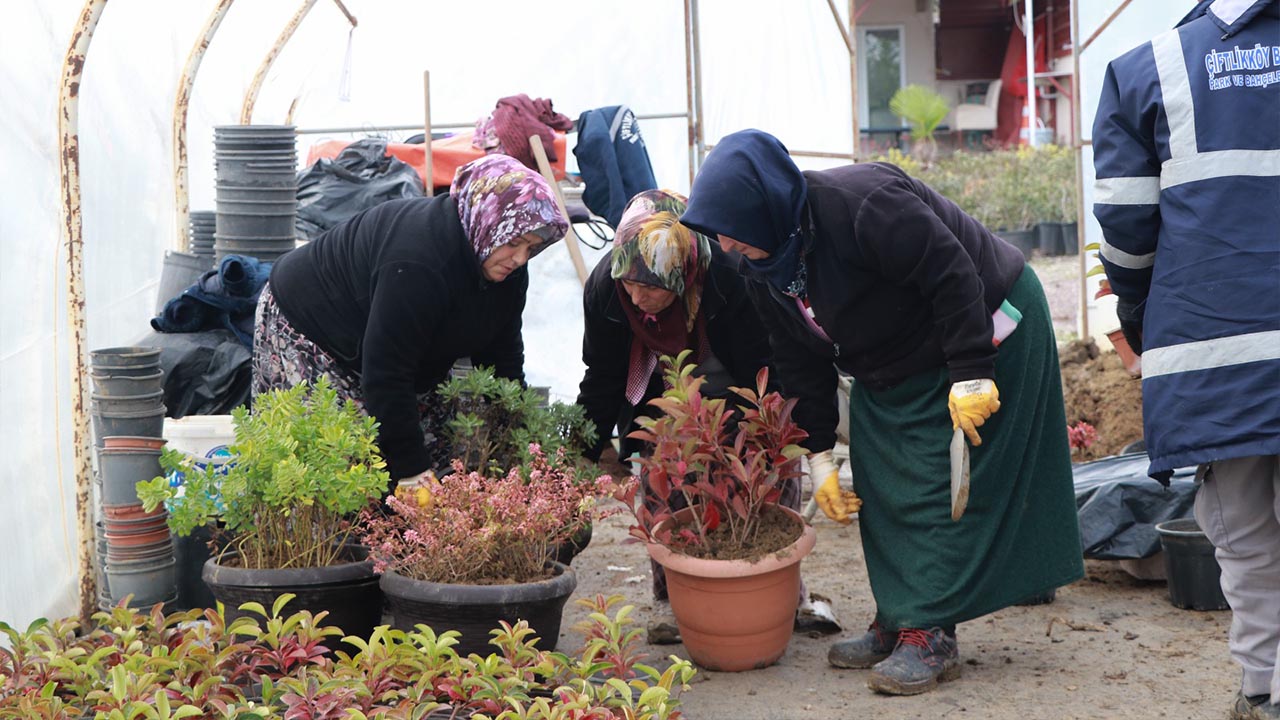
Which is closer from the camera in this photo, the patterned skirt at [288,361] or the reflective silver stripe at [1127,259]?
the reflective silver stripe at [1127,259]

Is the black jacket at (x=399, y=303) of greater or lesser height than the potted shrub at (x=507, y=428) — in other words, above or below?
above

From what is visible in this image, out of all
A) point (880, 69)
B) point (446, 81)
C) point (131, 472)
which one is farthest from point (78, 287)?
point (880, 69)

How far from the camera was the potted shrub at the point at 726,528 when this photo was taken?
10.3ft

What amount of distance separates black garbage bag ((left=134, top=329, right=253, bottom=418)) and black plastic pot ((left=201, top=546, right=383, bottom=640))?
57.4 inches

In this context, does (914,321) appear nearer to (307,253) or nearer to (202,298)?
(307,253)

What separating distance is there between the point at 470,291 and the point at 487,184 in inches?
11.3

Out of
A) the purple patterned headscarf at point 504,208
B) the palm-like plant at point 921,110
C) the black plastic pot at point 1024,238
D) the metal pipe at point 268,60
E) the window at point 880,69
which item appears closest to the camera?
the purple patterned headscarf at point 504,208

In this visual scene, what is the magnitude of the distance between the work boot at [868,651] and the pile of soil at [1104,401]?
2.08 m

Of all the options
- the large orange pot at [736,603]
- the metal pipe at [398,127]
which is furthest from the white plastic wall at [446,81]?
the large orange pot at [736,603]

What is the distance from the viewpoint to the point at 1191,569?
3.62 meters

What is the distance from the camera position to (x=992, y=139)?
19.3 metres

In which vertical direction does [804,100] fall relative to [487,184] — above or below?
above

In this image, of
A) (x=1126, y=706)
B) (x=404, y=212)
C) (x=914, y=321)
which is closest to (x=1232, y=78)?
(x=914, y=321)

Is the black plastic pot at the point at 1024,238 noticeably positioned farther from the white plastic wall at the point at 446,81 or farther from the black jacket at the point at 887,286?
the black jacket at the point at 887,286
